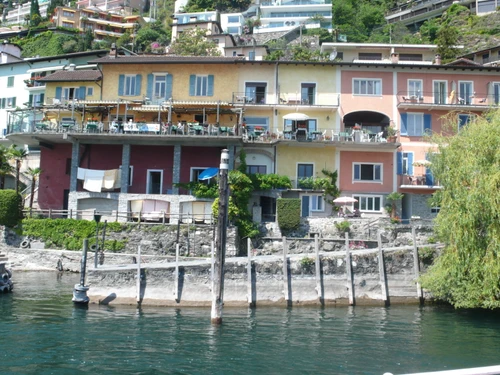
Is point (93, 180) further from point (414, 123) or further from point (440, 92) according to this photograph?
point (440, 92)

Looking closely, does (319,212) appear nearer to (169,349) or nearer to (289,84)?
(289,84)

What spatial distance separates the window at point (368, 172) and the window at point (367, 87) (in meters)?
6.05

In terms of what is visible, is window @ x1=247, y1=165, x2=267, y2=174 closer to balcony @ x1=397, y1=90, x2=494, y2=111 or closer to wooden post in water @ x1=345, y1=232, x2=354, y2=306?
balcony @ x1=397, y1=90, x2=494, y2=111

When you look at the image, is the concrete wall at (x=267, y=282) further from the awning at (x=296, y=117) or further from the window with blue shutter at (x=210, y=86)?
the window with blue shutter at (x=210, y=86)

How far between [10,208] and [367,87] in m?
29.0

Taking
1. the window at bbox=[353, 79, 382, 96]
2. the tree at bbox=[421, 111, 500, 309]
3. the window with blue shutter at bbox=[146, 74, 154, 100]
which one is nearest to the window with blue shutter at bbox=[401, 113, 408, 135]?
the window at bbox=[353, 79, 382, 96]

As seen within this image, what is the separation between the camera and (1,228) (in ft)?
115

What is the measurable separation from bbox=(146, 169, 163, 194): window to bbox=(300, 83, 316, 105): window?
1321 cm

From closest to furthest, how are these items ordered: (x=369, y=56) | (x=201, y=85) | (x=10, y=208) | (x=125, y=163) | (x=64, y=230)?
(x=64, y=230)
(x=10, y=208)
(x=125, y=163)
(x=201, y=85)
(x=369, y=56)

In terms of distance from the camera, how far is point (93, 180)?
3775 cm

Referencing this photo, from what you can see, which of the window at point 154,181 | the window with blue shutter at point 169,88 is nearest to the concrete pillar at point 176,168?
the window at point 154,181

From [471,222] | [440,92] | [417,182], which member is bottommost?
[471,222]

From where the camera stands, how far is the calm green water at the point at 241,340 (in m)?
15.3

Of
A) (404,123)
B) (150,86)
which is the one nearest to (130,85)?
(150,86)
